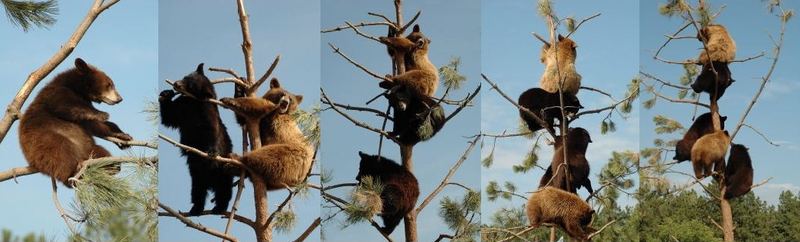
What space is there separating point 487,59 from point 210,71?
1.41 m

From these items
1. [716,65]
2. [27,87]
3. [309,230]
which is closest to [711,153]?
[716,65]

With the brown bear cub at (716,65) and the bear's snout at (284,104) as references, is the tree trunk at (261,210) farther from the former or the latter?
the brown bear cub at (716,65)

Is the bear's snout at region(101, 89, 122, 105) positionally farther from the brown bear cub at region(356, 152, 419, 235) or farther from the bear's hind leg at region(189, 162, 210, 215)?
the brown bear cub at region(356, 152, 419, 235)

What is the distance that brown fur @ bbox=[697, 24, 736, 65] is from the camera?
15.1 feet

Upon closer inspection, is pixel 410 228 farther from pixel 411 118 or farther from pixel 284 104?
pixel 284 104

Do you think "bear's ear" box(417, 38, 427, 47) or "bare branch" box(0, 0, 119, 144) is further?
"bear's ear" box(417, 38, 427, 47)

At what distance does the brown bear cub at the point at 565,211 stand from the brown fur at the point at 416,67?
76cm

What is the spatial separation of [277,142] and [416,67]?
31.1 inches

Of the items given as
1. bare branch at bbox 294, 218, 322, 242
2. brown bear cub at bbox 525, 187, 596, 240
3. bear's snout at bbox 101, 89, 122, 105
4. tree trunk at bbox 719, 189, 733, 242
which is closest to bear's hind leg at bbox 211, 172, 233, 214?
bare branch at bbox 294, 218, 322, 242

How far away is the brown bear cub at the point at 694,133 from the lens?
4.59 metres

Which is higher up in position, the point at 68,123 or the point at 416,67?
the point at 416,67

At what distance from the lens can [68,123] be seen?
3.50 meters

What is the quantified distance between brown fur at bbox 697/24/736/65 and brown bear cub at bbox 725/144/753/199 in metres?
0.47

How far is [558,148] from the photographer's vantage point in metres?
4.28
